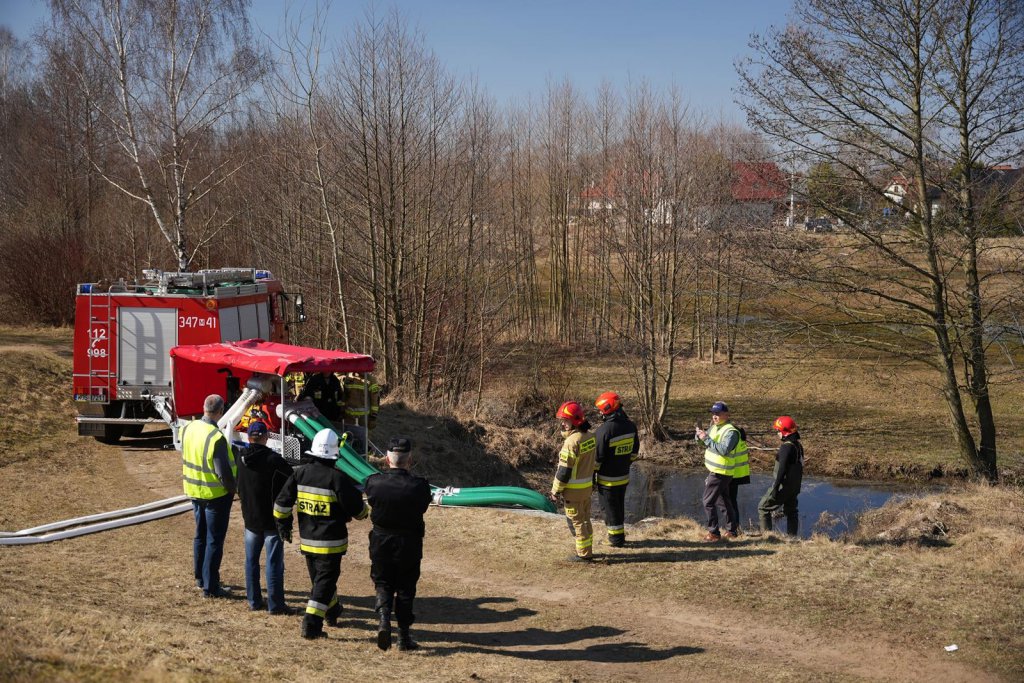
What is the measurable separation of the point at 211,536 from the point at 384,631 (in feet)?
7.02

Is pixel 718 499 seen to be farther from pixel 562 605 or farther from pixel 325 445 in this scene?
pixel 325 445

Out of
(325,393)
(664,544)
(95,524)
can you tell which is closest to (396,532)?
(664,544)

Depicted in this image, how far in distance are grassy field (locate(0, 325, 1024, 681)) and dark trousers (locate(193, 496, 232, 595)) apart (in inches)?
9.6

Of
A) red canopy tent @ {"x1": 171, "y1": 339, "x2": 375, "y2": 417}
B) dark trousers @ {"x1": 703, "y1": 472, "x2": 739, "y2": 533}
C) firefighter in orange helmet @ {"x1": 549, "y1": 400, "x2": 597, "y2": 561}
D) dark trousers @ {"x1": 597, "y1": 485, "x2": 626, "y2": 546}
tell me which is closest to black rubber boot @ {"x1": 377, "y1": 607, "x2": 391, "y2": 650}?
firefighter in orange helmet @ {"x1": 549, "y1": 400, "x2": 597, "y2": 561}

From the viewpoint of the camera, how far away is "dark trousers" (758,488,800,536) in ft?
38.2

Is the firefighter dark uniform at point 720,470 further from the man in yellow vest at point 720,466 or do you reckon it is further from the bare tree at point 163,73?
the bare tree at point 163,73

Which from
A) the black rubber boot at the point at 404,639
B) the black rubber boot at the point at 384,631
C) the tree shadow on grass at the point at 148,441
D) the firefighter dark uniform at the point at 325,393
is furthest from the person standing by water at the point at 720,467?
the tree shadow on grass at the point at 148,441

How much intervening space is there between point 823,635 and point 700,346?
28518 mm

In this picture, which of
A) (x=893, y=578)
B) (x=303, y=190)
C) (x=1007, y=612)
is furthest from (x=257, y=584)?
(x=303, y=190)

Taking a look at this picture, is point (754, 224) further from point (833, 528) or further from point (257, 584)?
point (257, 584)

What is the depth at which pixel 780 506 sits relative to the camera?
1194cm

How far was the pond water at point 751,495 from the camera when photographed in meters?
17.5

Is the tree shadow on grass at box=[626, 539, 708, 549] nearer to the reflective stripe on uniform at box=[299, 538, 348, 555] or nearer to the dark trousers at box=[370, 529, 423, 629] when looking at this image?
the dark trousers at box=[370, 529, 423, 629]

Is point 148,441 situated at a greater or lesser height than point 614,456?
lesser
